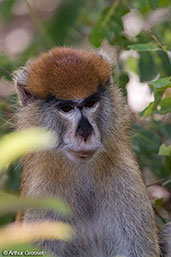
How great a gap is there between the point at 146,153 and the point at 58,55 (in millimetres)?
1706

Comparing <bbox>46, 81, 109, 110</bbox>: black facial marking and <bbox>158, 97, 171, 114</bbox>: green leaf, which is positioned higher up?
<bbox>46, 81, 109, 110</bbox>: black facial marking

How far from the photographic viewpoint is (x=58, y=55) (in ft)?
13.2

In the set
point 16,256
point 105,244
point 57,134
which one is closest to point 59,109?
point 57,134

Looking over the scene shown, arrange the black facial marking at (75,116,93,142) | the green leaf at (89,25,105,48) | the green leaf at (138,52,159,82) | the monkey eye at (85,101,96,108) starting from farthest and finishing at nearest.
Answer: the green leaf at (138,52,159,82) → the green leaf at (89,25,105,48) → the monkey eye at (85,101,96,108) → the black facial marking at (75,116,93,142)

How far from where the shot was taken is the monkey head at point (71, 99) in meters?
3.61

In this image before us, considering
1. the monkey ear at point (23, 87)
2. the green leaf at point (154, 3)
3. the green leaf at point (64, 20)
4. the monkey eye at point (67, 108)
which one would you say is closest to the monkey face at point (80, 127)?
the monkey eye at point (67, 108)

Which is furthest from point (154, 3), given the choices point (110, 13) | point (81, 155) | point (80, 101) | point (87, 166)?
point (81, 155)

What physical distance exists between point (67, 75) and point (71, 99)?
19 cm

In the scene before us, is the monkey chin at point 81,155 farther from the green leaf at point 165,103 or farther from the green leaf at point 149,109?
the green leaf at point 149,109

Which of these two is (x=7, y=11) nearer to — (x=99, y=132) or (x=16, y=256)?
(x=99, y=132)

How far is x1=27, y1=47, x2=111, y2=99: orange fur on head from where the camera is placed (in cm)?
379

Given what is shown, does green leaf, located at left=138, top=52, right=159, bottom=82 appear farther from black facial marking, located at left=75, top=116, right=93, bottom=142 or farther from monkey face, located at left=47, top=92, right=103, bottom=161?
black facial marking, located at left=75, top=116, right=93, bottom=142

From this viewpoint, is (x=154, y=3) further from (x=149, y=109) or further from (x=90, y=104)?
(x=90, y=104)

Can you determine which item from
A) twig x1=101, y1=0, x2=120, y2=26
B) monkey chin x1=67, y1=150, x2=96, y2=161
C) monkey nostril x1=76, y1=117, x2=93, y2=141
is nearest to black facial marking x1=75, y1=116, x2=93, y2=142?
monkey nostril x1=76, y1=117, x2=93, y2=141
